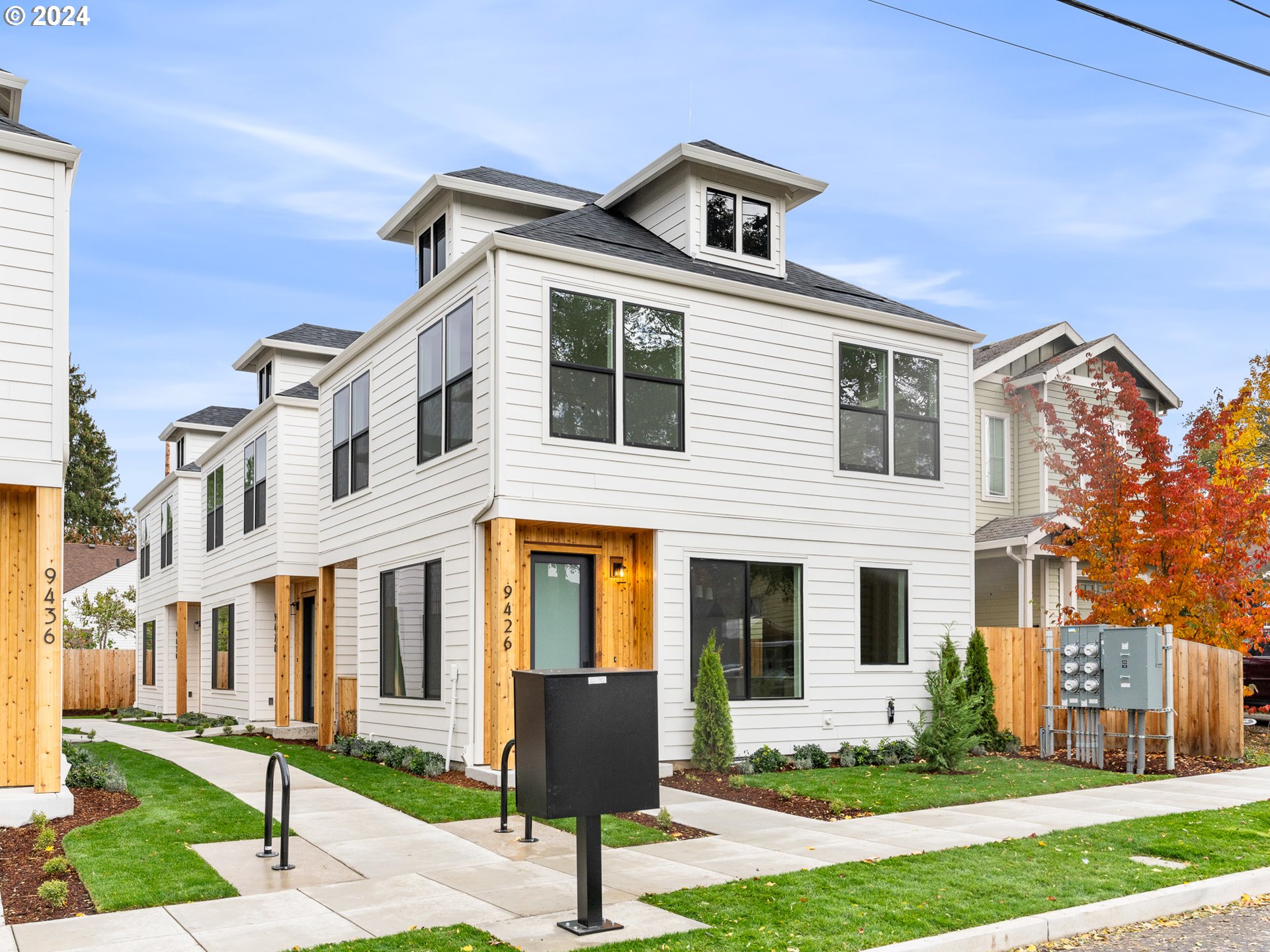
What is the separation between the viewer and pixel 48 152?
9.93 m

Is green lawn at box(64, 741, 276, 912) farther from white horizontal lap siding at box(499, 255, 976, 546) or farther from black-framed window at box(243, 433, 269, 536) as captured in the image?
black-framed window at box(243, 433, 269, 536)

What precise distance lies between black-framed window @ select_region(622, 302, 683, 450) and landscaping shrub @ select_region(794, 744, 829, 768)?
4048 millimetres

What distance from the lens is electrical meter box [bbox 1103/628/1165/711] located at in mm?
13484

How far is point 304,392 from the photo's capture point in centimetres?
2177

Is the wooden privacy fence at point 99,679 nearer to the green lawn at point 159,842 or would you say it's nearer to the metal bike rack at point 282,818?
the green lawn at point 159,842

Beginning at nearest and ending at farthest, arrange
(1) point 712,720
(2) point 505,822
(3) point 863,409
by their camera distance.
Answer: (2) point 505,822 < (1) point 712,720 < (3) point 863,409

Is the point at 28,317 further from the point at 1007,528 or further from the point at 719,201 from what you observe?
the point at 1007,528

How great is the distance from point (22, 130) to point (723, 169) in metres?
8.24

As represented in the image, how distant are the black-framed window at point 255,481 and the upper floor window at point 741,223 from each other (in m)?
10.5

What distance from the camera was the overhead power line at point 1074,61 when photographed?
988cm

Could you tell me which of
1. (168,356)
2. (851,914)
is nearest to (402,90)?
(851,914)

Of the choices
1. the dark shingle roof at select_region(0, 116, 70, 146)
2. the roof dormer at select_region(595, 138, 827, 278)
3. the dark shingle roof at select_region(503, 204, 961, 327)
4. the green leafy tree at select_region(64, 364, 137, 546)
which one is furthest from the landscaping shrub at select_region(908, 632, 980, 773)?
the green leafy tree at select_region(64, 364, 137, 546)

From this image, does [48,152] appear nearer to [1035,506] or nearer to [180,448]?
[1035,506]

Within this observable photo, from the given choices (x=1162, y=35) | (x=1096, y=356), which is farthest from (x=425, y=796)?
(x=1096, y=356)
